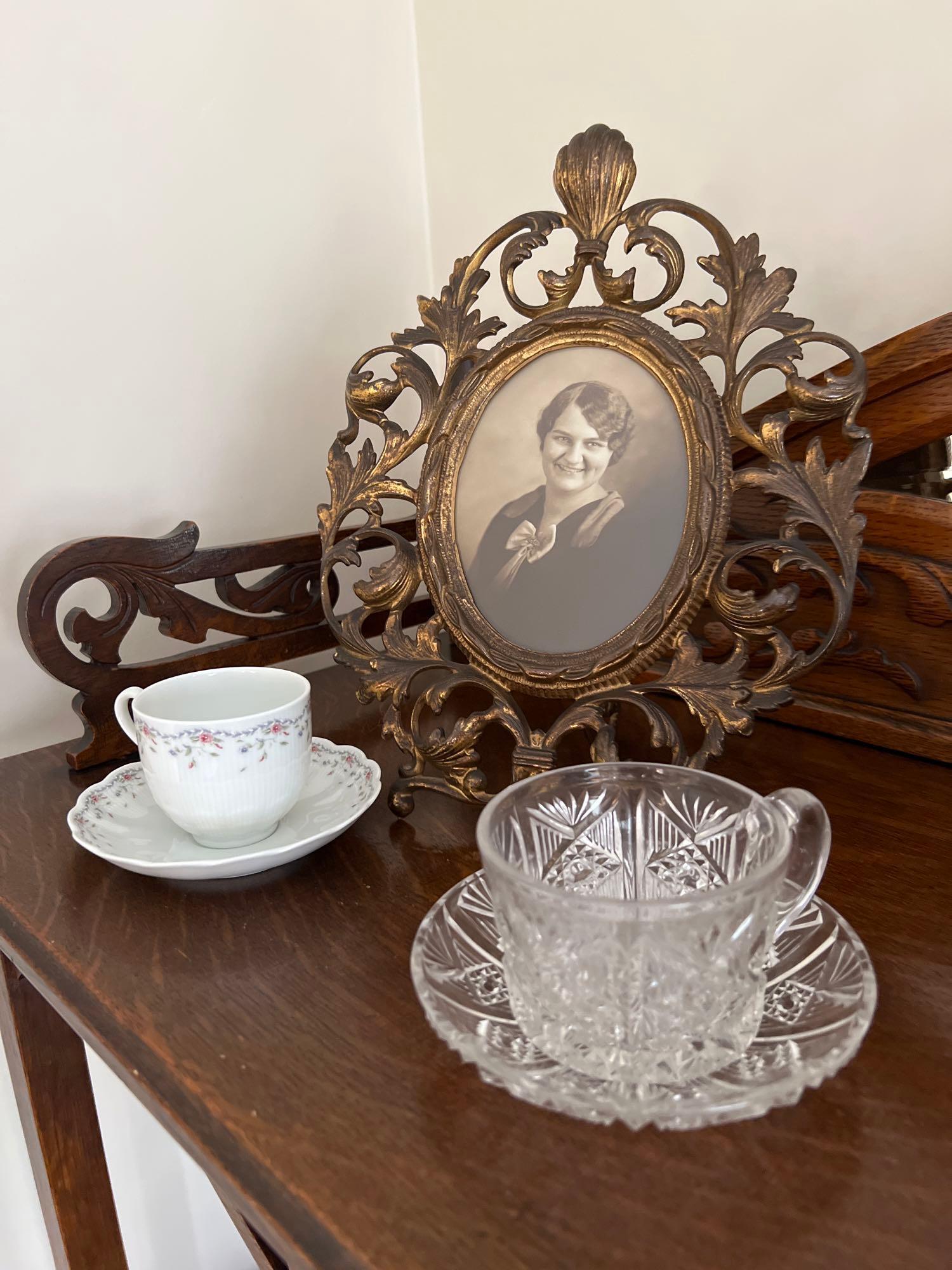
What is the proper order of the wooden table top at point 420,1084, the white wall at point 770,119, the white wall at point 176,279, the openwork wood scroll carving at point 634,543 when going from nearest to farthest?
the wooden table top at point 420,1084, the openwork wood scroll carving at point 634,543, the white wall at point 770,119, the white wall at point 176,279

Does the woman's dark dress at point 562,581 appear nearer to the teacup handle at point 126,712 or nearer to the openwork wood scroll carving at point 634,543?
the openwork wood scroll carving at point 634,543

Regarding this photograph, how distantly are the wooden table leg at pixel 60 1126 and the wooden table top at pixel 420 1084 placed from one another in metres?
0.13

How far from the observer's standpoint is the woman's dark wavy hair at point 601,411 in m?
0.53

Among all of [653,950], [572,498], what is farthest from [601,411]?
[653,950]

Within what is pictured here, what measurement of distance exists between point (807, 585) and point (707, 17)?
425 millimetres

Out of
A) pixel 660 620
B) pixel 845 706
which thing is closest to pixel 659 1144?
pixel 660 620

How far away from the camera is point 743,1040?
13.2 inches

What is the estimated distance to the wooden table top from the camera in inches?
11.4

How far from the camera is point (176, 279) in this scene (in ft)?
2.62

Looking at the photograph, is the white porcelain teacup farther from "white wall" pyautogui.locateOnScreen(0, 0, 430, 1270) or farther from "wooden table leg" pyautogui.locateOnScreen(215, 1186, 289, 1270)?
"white wall" pyautogui.locateOnScreen(0, 0, 430, 1270)

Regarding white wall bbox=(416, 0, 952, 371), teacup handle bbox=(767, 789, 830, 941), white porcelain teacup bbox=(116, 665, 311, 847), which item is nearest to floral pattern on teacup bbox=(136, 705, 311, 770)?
white porcelain teacup bbox=(116, 665, 311, 847)

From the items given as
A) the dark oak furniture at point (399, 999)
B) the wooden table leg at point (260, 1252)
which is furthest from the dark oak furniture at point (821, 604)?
the wooden table leg at point (260, 1252)

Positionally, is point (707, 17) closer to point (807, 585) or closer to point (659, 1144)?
point (807, 585)

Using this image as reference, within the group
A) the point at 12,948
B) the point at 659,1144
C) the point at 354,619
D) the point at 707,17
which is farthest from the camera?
the point at 707,17
